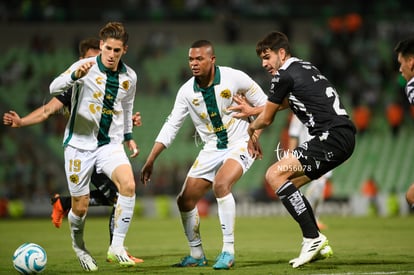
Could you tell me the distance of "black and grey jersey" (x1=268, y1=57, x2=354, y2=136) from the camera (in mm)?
8430

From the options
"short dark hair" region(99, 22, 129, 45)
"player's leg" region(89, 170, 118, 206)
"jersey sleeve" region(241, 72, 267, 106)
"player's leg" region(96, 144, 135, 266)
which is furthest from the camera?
"player's leg" region(89, 170, 118, 206)

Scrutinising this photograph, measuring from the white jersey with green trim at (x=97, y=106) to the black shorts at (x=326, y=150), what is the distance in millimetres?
2243

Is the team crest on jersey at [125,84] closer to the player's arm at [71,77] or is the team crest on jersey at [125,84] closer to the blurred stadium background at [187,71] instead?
the player's arm at [71,77]

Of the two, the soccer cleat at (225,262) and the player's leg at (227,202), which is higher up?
the player's leg at (227,202)

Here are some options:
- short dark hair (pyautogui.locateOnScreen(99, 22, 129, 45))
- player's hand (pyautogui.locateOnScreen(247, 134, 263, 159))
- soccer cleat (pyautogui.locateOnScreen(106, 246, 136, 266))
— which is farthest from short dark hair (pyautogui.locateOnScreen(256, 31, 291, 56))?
soccer cleat (pyautogui.locateOnScreen(106, 246, 136, 266))

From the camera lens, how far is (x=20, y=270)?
26.1 feet

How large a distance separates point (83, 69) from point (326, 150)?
109 inches

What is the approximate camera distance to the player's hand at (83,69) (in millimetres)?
8320

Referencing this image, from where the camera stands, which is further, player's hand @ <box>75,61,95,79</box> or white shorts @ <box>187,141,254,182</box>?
white shorts @ <box>187,141,254,182</box>

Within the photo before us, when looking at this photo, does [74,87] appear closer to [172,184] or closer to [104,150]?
[104,150]

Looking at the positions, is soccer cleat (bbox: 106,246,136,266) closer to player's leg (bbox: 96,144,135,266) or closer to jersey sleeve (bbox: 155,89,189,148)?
player's leg (bbox: 96,144,135,266)

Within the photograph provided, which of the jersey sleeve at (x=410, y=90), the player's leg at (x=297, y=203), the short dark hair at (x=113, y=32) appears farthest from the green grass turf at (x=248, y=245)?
the short dark hair at (x=113, y=32)

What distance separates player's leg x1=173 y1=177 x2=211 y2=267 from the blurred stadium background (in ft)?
40.9

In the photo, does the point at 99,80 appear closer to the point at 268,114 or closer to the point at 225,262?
the point at 268,114
